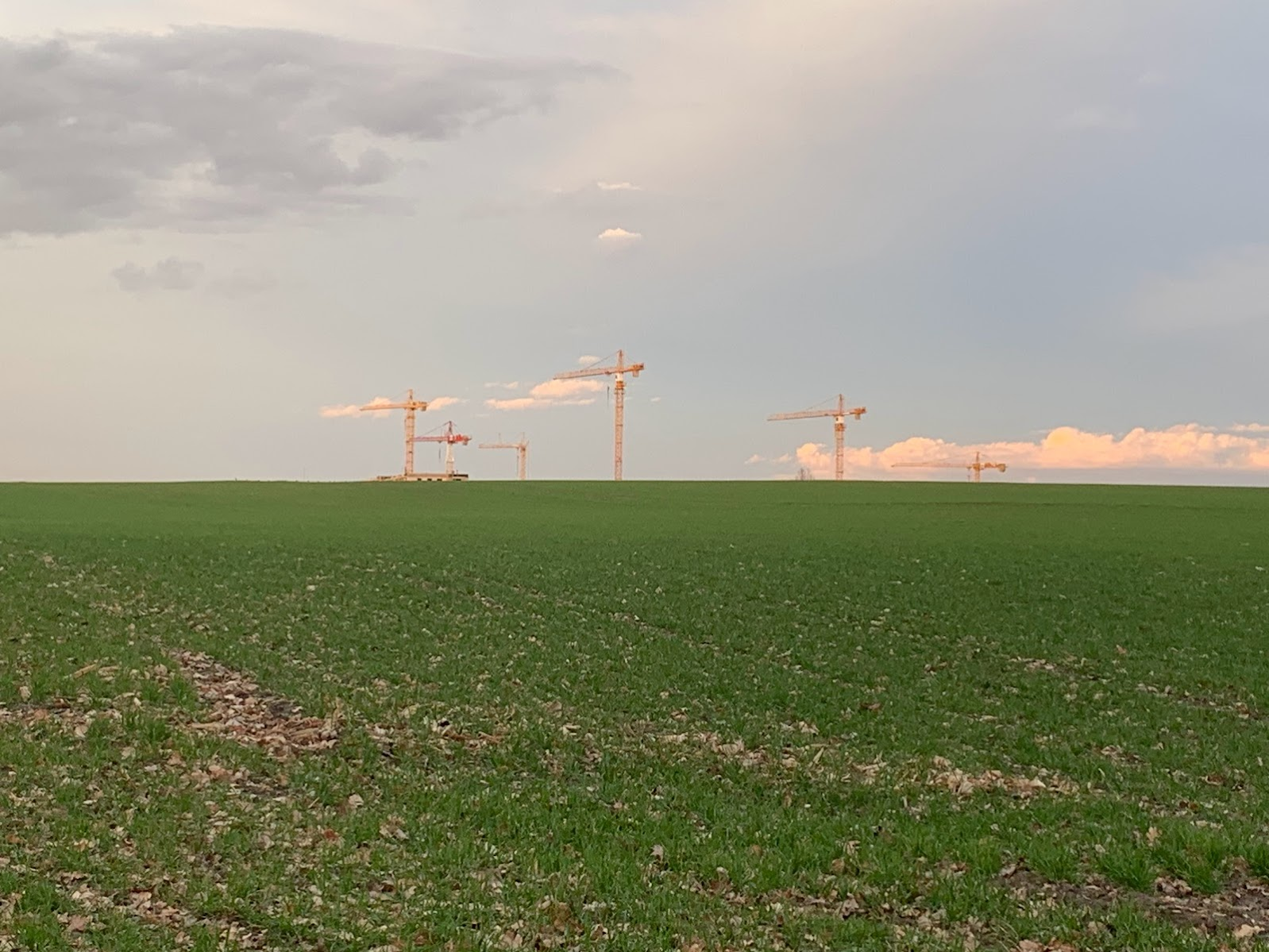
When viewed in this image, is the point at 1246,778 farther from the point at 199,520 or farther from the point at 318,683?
the point at 199,520

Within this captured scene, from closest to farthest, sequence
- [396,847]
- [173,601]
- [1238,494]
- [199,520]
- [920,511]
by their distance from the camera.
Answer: [396,847] → [173,601] → [199,520] → [920,511] → [1238,494]

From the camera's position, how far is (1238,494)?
292ft

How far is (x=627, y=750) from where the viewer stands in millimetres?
19094

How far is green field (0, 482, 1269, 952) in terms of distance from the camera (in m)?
12.2

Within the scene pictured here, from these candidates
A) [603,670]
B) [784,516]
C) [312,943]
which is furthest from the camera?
[784,516]

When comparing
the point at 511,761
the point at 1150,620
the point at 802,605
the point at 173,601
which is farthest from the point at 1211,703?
the point at 173,601

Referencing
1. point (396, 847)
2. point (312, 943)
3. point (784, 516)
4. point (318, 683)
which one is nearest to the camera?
point (312, 943)

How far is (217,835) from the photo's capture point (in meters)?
14.3

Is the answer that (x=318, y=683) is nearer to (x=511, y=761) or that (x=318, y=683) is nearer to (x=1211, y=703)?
(x=511, y=761)

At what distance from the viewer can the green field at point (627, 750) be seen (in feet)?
39.9

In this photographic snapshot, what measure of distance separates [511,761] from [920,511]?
55903 millimetres

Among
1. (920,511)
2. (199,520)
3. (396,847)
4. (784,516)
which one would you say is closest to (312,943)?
(396,847)

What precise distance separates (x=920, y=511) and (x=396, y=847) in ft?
197

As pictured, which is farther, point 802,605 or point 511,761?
point 802,605
